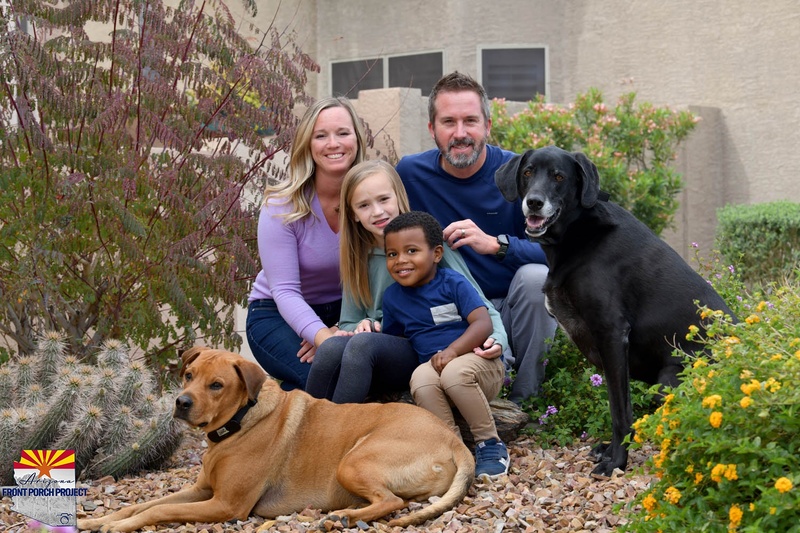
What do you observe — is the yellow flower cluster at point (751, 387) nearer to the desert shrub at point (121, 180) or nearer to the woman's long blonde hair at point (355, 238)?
the woman's long blonde hair at point (355, 238)

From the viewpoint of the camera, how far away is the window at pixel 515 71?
1415 cm

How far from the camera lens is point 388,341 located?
16.8ft

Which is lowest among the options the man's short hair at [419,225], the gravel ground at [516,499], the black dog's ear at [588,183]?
the gravel ground at [516,499]

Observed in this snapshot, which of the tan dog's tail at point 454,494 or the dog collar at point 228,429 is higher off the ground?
the dog collar at point 228,429

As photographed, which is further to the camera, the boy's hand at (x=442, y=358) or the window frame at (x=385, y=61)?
the window frame at (x=385, y=61)

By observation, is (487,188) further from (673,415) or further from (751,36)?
(751,36)

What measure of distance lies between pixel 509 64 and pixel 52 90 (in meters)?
9.23

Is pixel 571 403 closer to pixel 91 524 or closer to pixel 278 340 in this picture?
pixel 278 340

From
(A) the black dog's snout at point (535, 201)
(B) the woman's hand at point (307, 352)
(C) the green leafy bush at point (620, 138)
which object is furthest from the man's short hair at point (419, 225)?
(C) the green leafy bush at point (620, 138)

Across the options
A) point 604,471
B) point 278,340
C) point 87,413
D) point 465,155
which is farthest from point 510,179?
point 87,413

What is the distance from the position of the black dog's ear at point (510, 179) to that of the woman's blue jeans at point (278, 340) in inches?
52.4

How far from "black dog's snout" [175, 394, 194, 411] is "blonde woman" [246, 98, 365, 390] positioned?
130cm

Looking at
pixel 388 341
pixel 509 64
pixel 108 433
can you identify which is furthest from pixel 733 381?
pixel 509 64

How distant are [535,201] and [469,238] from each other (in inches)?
25.8
